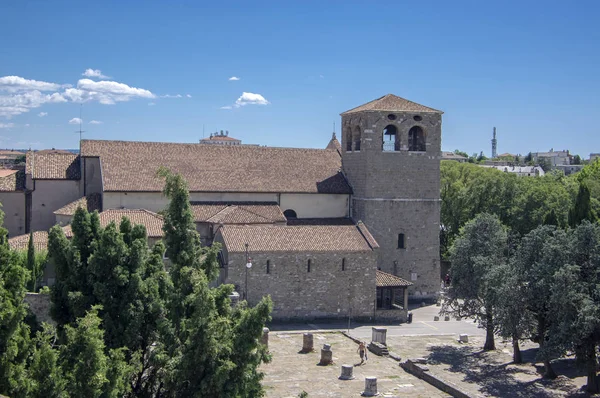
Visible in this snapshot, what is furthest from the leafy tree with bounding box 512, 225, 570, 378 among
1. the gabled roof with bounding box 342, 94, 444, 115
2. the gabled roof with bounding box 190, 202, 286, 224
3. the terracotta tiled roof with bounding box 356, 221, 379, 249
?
the gabled roof with bounding box 342, 94, 444, 115

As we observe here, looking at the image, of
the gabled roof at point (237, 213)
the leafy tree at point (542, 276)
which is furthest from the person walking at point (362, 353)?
the gabled roof at point (237, 213)

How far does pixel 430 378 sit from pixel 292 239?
503 inches

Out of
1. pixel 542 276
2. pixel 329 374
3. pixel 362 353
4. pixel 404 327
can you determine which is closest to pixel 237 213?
pixel 404 327

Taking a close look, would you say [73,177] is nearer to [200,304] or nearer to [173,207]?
[173,207]

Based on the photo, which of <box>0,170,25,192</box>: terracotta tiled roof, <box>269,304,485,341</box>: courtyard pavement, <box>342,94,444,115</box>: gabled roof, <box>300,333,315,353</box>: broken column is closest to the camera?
<box>300,333,315,353</box>: broken column

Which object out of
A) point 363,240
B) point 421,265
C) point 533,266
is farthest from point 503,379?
point 421,265

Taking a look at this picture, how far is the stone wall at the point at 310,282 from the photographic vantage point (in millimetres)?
37906

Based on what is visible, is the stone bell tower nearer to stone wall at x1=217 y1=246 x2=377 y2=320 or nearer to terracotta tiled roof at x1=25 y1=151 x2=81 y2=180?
stone wall at x1=217 y1=246 x2=377 y2=320

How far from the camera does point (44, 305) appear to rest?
2869cm

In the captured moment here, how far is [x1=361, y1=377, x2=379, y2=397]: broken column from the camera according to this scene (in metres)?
26.9

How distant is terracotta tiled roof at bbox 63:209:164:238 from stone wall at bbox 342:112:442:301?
14043mm

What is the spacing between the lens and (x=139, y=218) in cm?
3875

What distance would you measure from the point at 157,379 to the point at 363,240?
64.1ft

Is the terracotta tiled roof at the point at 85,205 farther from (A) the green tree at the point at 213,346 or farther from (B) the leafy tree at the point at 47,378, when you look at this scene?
(B) the leafy tree at the point at 47,378
